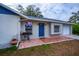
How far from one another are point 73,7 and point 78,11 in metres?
0.21

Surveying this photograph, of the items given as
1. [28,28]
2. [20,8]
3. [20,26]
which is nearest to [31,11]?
[20,8]

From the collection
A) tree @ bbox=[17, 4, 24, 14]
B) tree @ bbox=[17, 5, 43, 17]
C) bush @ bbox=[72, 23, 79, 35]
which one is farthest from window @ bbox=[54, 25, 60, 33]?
tree @ bbox=[17, 4, 24, 14]

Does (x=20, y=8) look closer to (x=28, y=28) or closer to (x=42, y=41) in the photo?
→ (x=28, y=28)

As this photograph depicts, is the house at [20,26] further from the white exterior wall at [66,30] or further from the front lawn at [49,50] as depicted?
the front lawn at [49,50]

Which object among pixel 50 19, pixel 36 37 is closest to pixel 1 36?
pixel 36 37

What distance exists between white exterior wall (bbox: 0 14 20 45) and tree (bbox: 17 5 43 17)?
1.20ft

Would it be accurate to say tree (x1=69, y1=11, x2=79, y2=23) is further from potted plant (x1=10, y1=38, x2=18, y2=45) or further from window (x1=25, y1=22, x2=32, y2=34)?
potted plant (x1=10, y1=38, x2=18, y2=45)

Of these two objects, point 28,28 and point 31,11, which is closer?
point 31,11

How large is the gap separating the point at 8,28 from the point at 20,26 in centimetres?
49

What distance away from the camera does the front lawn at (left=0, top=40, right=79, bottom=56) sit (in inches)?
187

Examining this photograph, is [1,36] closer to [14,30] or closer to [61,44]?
[14,30]

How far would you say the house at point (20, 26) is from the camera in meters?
4.90

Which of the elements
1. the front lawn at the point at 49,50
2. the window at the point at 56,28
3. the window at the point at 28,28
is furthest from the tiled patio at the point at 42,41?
the window at the point at 28,28

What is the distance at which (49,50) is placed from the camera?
193 inches
